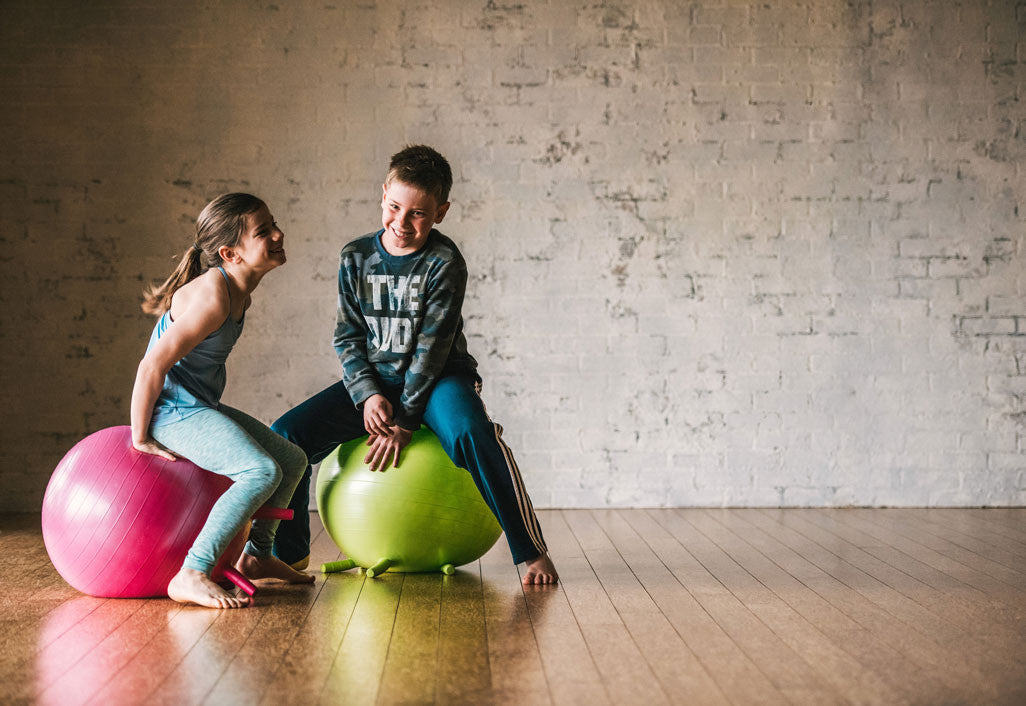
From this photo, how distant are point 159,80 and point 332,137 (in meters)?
0.91

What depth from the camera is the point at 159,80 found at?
4855mm

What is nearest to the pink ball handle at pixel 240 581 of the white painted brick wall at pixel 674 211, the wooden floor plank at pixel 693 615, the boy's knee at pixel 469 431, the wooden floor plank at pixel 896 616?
the boy's knee at pixel 469 431

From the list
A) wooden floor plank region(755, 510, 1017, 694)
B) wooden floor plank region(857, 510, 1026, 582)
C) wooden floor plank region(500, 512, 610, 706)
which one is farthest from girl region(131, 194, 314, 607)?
wooden floor plank region(857, 510, 1026, 582)

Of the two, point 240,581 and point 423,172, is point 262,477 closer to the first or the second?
point 240,581

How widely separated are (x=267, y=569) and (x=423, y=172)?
1344 millimetres

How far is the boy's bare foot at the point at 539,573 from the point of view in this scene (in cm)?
300

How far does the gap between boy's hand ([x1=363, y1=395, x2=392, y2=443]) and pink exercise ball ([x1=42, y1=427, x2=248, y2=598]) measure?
1.71 ft

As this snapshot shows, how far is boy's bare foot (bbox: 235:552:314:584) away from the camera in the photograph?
117 inches

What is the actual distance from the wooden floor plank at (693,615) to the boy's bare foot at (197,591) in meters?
1.20

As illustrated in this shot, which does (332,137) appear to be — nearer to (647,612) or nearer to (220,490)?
(220,490)

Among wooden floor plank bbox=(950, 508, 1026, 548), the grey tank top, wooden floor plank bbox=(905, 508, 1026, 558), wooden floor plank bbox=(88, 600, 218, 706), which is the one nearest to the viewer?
wooden floor plank bbox=(88, 600, 218, 706)

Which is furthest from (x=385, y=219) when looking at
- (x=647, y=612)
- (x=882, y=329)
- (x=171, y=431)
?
(x=882, y=329)

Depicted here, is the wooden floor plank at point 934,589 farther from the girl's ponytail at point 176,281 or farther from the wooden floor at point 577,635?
the girl's ponytail at point 176,281

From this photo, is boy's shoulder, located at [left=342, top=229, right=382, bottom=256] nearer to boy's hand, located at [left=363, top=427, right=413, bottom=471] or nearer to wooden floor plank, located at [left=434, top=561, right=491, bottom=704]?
boy's hand, located at [left=363, top=427, right=413, bottom=471]
